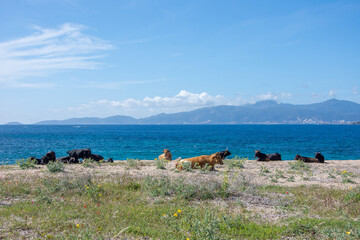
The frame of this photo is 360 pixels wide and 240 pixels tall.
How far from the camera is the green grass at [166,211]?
6.64 metres

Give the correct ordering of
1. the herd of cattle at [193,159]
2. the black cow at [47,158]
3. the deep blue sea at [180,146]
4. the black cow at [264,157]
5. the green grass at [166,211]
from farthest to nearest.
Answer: the deep blue sea at [180,146] → the black cow at [264,157] → the black cow at [47,158] → the herd of cattle at [193,159] → the green grass at [166,211]

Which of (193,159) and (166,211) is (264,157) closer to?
(193,159)

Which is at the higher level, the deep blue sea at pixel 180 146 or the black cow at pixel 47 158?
the black cow at pixel 47 158

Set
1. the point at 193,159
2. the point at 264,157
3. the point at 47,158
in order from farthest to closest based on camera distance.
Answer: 1. the point at 264,157
2. the point at 47,158
3. the point at 193,159

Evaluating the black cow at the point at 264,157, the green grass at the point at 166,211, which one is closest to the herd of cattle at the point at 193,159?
the black cow at the point at 264,157

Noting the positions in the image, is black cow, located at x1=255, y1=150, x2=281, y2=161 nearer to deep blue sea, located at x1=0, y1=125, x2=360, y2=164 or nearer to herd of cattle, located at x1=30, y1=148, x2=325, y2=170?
herd of cattle, located at x1=30, y1=148, x2=325, y2=170

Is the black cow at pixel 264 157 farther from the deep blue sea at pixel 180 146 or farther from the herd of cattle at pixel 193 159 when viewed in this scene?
the deep blue sea at pixel 180 146

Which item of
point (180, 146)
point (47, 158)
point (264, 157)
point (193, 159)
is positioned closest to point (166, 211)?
point (193, 159)

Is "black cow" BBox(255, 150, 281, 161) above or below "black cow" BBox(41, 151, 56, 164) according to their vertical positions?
below

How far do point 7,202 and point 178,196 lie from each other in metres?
5.83

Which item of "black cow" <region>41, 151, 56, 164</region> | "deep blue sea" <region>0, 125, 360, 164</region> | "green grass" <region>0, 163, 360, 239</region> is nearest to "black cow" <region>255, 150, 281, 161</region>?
"deep blue sea" <region>0, 125, 360, 164</region>

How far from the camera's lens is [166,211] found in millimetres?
8227

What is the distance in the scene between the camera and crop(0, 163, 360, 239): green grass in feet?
21.8

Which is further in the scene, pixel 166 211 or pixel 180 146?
pixel 180 146
